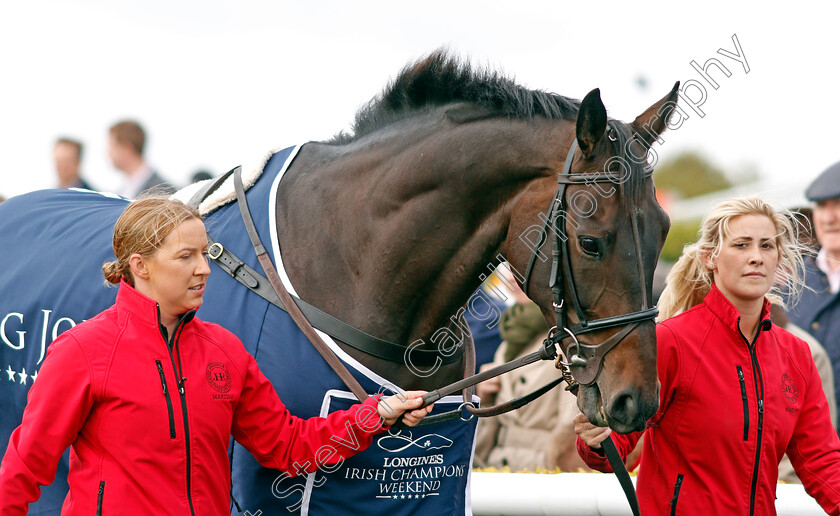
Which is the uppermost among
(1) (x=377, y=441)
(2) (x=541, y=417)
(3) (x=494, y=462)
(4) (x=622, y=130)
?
(4) (x=622, y=130)

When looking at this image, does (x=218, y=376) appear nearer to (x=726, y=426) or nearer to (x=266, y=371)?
(x=266, y=371)

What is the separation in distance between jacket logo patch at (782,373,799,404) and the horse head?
0.68 meters

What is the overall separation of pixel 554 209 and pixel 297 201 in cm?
94

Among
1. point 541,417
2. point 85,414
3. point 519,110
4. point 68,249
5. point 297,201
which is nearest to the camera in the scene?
point 85,414

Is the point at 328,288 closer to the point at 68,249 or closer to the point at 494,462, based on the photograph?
the point at 68,249

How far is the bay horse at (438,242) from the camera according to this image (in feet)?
8.13

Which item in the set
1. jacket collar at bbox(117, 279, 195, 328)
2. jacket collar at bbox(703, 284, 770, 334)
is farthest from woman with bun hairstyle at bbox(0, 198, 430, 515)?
jacket collar at bbox(703, 284, 770, 334)

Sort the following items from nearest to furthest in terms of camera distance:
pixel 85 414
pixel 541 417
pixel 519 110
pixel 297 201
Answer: pixel 85 414, pixel 519 110, pixel 297 201, pixel 541 417

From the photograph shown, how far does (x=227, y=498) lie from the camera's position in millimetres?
2543

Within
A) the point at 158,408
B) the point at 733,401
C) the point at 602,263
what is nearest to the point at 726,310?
the point at 733,401

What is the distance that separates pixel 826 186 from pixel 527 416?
234 cm

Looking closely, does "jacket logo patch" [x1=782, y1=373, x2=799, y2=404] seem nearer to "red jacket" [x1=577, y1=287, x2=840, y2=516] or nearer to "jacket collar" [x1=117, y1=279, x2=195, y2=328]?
"red jacket" [x1=577, y1=287, x2=840, y2=516]

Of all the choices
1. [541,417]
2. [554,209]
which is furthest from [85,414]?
[541,417]

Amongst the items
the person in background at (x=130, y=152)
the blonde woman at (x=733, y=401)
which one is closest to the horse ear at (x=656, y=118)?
the blonde woman at (x=733, y=401)
